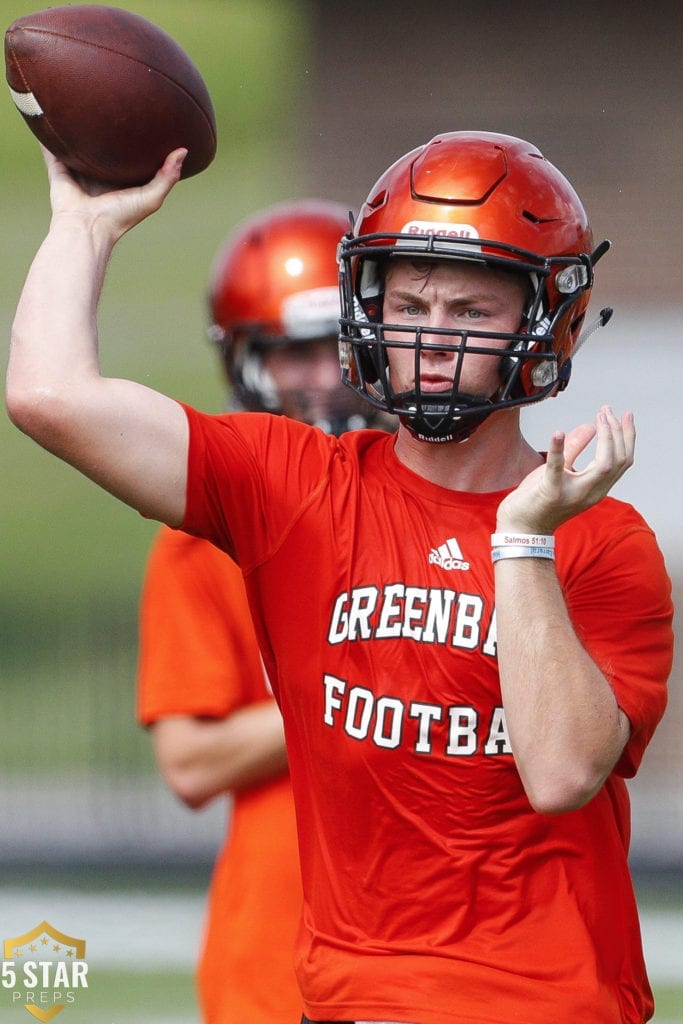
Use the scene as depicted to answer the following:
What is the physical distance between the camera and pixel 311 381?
11.1ft

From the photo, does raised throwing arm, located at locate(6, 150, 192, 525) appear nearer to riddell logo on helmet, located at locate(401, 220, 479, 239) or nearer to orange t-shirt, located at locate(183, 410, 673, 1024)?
orange t-shirt, located at locate(183, 410, 673, 1024)

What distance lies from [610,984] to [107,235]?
128 centimetres

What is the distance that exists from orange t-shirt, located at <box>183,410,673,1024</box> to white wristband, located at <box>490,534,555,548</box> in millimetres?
109

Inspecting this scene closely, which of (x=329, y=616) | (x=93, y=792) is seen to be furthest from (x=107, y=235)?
(x=93, y=792)

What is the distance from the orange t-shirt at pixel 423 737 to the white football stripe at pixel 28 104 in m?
0.57

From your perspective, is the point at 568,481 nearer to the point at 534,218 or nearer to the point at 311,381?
the point at 534,218

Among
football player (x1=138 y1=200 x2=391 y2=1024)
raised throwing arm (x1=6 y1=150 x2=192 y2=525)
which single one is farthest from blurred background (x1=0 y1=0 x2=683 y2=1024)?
raised throwing arm (x1=6 y1=150 x2=192 y2=525)

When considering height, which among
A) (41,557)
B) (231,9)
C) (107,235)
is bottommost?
(107,235)

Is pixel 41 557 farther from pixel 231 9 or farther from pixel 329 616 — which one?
pixel 329 616

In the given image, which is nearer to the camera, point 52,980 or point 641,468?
point 52,980

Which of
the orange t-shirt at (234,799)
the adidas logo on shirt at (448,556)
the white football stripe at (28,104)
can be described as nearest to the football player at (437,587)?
the adidas logo on shirt at (448,556)

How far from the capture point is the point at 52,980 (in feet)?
16.9

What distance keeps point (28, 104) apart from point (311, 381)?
3.75 feet

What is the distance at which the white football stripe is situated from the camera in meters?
2.37
